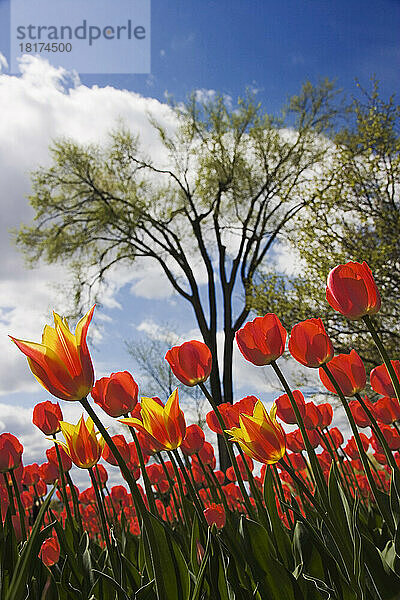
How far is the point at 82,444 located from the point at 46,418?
0.37 metres

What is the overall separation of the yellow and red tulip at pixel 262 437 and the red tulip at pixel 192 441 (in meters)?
0.63

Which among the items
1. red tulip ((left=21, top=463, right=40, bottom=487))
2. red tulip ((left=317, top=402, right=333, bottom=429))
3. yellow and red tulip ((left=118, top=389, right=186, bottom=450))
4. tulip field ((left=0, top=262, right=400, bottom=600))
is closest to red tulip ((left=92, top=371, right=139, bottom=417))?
tulip field ((left=0, top=262, right=400, bottom=600))

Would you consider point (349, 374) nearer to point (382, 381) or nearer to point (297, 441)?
point (382, 381)

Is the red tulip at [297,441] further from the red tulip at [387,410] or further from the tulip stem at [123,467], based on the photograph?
the tulip stem at [123,467]

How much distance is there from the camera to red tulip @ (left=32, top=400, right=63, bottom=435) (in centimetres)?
129

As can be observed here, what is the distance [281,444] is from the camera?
0.84m

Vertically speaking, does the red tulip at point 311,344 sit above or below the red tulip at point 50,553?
above

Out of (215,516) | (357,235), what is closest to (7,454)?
(215,516)

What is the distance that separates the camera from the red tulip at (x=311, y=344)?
962mm

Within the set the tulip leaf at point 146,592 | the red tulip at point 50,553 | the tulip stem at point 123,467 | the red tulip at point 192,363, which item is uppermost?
the red tulip at point 192,363

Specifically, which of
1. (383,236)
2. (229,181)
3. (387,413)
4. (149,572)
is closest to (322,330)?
(149,572)

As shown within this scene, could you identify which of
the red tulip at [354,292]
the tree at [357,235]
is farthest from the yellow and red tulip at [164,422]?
the tree at [357,235]

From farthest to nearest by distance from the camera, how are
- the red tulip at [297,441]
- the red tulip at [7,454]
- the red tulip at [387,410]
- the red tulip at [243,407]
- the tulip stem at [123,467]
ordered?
1. the red tulip at [297,441]
2. the red tulip at [387,410]
3. the red tulip at [7,454]
4. the red tulip at [243,407]
5. the tulip stem at [123,467]

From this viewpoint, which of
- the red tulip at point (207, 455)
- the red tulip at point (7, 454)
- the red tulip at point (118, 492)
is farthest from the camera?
the red tulip at point (118, 492)
